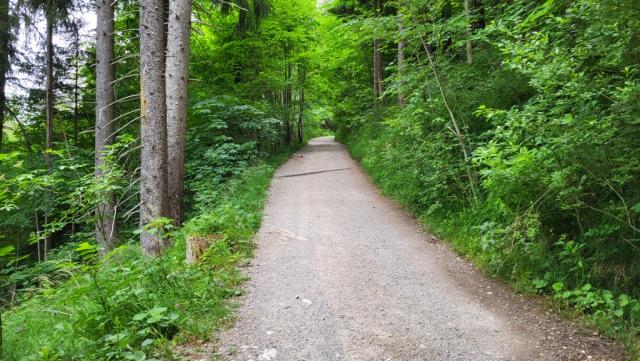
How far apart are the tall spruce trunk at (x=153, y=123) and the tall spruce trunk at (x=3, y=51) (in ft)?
25.3

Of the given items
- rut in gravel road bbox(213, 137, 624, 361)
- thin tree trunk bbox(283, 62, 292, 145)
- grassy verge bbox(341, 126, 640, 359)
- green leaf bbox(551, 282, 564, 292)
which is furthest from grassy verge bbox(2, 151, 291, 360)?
thin tree trunk bbox(283, 62, 292, 145)

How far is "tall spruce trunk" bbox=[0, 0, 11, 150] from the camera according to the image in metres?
10.7

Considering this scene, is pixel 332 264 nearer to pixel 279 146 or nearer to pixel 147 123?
pixel 147 123

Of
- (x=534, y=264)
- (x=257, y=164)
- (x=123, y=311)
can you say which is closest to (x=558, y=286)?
(x=534, y=264)

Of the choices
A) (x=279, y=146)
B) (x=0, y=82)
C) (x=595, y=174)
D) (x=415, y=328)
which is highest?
(x=0, y=82)

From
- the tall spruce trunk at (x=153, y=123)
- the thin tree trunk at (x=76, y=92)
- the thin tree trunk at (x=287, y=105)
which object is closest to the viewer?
the tall spruce trunk at (x=153, y=123)

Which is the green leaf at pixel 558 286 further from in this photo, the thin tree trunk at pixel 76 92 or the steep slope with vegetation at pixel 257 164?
the thin tree trunk at pixel 76 92

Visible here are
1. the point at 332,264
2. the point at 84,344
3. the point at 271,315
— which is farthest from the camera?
the point at 332,264

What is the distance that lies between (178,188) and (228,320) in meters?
4.28

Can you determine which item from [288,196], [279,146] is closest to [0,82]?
[288,196]

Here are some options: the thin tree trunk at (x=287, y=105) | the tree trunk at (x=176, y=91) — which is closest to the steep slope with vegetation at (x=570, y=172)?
the tree trunk at (x=176, y=91)

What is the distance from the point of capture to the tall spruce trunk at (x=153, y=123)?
6.21 metres

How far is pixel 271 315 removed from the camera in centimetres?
415

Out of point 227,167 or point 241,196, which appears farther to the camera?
point 227,167
